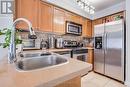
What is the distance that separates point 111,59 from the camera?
323 centimetres

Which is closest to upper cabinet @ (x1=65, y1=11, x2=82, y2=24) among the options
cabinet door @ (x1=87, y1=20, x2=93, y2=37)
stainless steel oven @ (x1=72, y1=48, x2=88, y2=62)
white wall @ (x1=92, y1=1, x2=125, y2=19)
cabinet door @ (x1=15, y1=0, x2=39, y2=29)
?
cabinet door @ (x1=87, y1=20, x2=93, y2=37)

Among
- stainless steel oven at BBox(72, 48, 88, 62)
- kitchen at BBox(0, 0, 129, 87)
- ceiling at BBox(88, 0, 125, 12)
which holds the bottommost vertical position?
stainless steel oven at BBox(72, 48, 88, 62)

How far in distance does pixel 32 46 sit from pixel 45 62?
4.81 ft

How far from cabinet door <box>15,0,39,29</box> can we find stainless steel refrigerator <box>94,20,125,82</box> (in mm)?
2240

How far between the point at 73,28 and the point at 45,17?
1.19 m

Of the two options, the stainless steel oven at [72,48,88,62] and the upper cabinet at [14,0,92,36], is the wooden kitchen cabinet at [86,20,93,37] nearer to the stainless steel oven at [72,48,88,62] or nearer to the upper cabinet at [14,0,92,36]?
the upper cabinet at [14,0,92,36]

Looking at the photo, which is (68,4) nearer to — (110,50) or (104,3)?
(104,3)

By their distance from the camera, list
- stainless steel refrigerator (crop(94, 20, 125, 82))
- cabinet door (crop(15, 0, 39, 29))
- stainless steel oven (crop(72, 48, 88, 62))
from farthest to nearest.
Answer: stainless steel oven (crop(72, 48, 88, 62))
stainless steel refrigerator (crop(94, 20, 125, 82))
cabinet door (crop(15, 0, 39, 29))

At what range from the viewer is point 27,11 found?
2.38 metres

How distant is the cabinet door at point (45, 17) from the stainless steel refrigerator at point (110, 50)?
179cm

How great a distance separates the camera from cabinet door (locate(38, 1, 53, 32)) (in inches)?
107

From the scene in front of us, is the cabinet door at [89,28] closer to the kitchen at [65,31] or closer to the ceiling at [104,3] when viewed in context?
the kitchen at [65,31]

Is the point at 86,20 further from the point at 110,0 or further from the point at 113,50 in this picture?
the point at 113,50

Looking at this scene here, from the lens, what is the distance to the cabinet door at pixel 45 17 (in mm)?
2721
